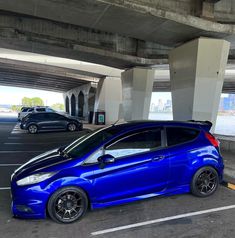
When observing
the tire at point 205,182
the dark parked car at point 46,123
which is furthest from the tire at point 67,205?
the dark parked car at point 46,123

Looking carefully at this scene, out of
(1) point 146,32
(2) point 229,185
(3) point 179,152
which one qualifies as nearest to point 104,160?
(3) point 179,152

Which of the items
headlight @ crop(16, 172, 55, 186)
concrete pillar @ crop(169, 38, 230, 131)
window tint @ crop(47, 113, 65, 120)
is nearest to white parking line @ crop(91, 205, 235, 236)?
headlight @ crop(16, 172, 55, 186)

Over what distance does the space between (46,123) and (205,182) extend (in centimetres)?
1673

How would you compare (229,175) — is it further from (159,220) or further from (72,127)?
(72,127)

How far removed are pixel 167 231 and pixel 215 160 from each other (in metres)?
2.16

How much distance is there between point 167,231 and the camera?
13.9 ft

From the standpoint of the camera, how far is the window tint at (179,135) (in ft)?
18.2

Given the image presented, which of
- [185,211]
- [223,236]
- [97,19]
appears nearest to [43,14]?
[97,19]

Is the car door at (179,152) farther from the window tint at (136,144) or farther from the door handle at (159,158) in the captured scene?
the window tint at (136,144)

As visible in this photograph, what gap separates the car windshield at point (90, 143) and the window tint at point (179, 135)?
103 cm

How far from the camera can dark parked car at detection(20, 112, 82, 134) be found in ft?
66.7

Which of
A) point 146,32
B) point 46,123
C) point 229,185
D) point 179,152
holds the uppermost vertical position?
point 146,32

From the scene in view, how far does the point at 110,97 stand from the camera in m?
32.2

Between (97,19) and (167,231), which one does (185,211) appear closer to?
(167,231)
